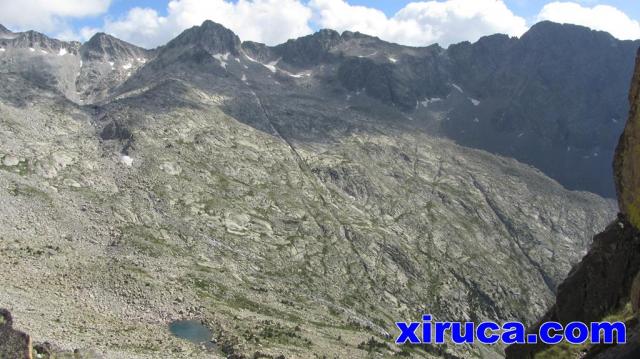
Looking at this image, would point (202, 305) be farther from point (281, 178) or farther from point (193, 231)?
point (281, 178)

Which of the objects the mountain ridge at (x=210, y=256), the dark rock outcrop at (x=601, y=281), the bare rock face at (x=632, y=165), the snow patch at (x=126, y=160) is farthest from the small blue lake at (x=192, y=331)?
the snow patch at (x=126, y=160)

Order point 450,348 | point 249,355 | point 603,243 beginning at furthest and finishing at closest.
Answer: point 450,348
point 249,355
point 603,243

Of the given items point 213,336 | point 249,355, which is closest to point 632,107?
point 249,355

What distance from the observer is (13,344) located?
47219 millimetres

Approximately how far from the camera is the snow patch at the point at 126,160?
165m

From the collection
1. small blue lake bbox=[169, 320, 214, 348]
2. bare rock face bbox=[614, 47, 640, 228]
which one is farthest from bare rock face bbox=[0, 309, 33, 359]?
bare rock face bbox=[614, 47, 640, 228]

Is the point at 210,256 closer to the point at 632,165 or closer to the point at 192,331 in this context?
the point at 192,331

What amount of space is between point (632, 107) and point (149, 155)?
168731 mm

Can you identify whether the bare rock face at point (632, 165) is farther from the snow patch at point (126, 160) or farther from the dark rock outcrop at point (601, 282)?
the snow patch at point (126, 160)

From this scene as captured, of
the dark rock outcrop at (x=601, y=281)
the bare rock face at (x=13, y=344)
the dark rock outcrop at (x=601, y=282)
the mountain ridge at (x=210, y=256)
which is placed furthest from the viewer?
the mountain ridge at (x=210, y=256)

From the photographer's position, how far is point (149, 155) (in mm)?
176250

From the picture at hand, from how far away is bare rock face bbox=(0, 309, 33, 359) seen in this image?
46.7m

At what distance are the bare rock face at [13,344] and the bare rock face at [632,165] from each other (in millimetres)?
48664

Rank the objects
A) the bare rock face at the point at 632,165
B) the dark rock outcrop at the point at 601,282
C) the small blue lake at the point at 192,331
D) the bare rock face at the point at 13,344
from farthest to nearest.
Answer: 1. the small blue lake at the point at 192,331
2. the bare rock face at the point at 13,344
3. the dark rock outcrop at the point at 601,282
4. the bare rock face at the point at 632,165
